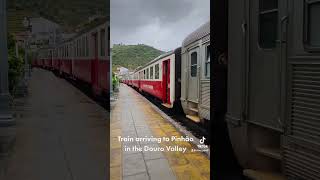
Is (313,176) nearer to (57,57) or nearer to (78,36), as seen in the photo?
(78,36)

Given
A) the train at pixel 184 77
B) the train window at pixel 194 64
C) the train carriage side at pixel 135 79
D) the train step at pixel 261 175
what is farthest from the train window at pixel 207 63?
the train step at pixel 261 175

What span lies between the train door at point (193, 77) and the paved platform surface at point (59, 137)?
0.57 meters

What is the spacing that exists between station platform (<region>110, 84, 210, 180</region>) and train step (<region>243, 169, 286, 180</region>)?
254mm

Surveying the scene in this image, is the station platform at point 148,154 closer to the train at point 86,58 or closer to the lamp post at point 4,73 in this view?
the train at point 86,58

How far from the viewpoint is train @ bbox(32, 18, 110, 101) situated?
2.66 meters

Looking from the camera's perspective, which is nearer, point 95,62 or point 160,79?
point 95,62

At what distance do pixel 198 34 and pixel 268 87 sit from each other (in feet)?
1.96

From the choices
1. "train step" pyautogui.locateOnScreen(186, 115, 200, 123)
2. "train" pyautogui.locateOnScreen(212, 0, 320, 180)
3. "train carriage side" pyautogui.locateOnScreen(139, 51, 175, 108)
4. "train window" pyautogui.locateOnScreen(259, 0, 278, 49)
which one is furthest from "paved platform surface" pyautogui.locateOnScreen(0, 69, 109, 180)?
"train window" pyautogui.locateOnScreen(259, 0, 278, 49)

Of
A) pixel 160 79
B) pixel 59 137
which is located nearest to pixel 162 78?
pixel 160 79

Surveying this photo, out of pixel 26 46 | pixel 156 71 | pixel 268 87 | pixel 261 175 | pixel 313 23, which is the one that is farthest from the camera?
pixel 26 46

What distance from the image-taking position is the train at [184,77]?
8.76ft

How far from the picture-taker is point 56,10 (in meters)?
2.88

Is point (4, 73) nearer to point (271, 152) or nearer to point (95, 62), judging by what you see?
point (95, 62)

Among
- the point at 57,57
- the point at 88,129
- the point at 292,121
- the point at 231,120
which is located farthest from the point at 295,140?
the point at 57,57
